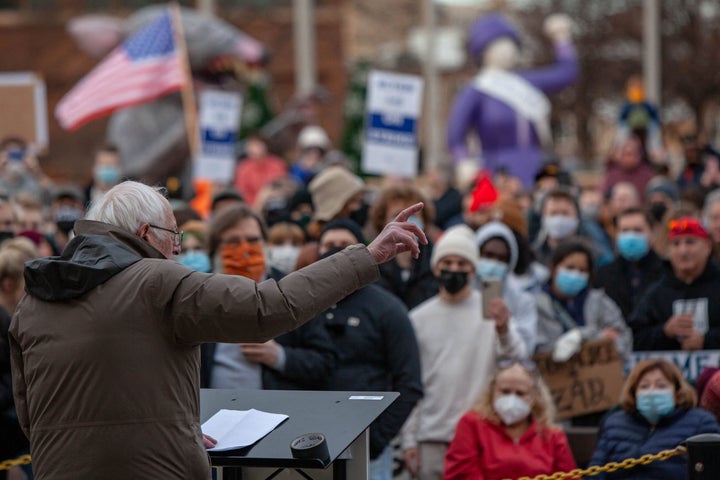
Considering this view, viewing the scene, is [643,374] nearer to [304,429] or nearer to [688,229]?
[688,229]

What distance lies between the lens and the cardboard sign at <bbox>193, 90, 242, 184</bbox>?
48.6 feet

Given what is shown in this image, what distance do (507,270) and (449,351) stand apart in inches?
44.3

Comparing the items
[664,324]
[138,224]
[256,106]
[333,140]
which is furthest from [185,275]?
[333,140]

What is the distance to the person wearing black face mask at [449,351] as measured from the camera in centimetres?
775

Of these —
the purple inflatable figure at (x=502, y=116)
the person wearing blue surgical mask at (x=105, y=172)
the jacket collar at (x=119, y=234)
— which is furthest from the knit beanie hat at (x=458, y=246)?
the purple inflatable figure at (x=502, y=116)

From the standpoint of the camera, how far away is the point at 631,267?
9570 mm

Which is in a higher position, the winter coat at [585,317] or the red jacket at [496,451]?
the winter coat at [585,317]

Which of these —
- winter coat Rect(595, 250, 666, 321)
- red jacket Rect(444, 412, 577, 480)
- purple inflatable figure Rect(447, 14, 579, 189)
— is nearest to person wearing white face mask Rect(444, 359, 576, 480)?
red jacket Rect(444, 412, 577, 480)

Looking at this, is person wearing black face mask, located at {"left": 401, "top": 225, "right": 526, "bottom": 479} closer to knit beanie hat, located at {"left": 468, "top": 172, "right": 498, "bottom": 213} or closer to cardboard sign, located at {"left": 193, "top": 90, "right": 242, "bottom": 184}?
knit beanie hat, located at {"left": 468, "top": 172, "right": 498, "bottom": 213}

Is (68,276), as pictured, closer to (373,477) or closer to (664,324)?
(373,477)

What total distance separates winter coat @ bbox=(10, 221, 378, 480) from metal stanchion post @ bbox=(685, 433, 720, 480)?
2.04 m

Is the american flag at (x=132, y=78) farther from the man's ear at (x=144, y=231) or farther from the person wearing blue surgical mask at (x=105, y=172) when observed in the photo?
the man's ear at (x=144, y=231)

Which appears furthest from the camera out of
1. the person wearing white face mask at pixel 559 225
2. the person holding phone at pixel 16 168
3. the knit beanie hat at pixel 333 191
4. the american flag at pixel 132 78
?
the american flag at pixel 132 78

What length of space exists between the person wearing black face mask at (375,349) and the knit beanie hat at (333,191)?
1.72 metres
